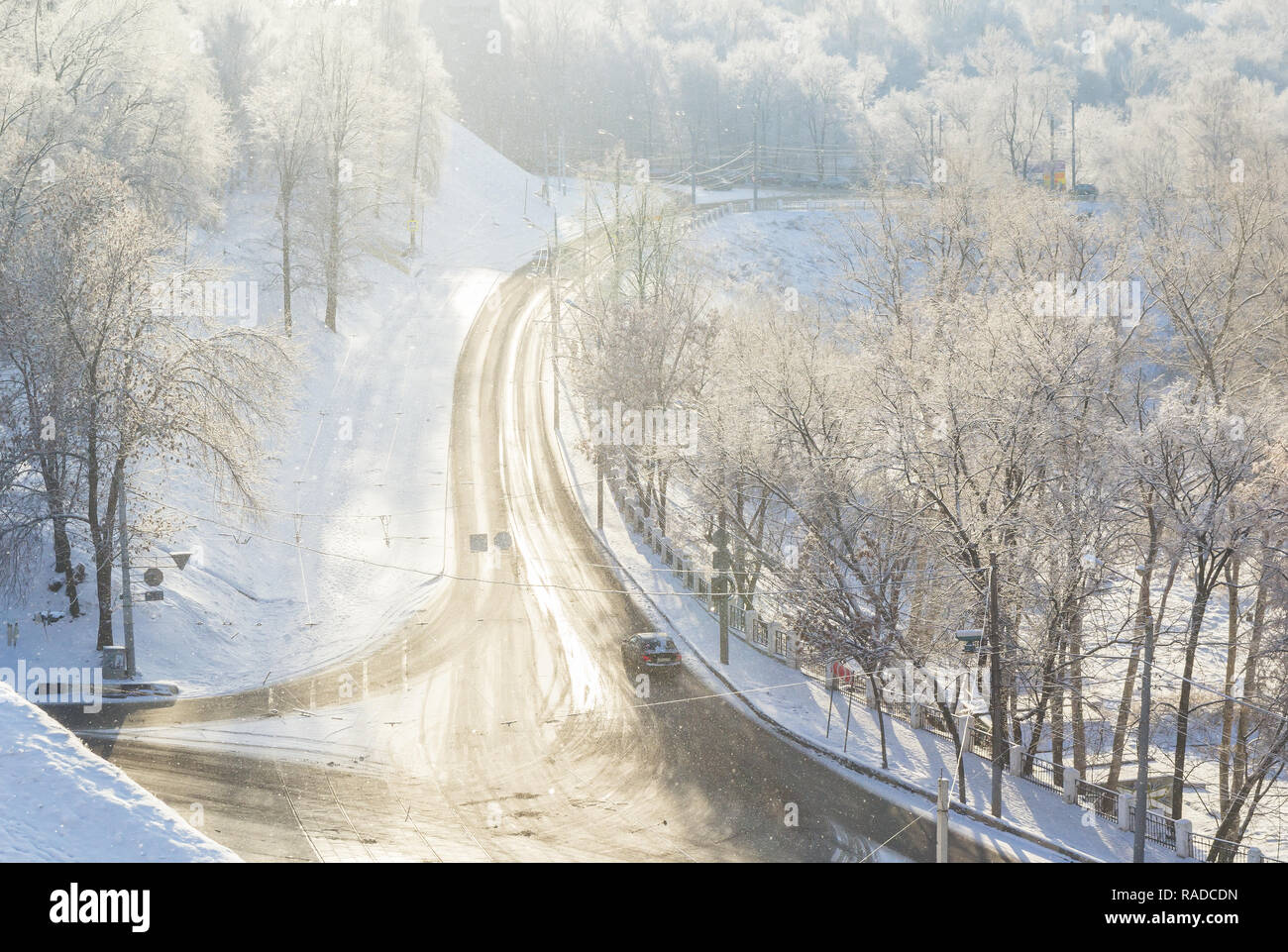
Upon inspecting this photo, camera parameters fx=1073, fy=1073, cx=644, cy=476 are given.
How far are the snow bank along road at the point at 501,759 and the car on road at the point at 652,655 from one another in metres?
0.61

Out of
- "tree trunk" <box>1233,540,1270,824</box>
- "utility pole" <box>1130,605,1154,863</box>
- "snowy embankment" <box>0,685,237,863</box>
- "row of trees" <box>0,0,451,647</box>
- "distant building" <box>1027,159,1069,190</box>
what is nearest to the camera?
"snowy embankment" <box>0,685,237,863</box>

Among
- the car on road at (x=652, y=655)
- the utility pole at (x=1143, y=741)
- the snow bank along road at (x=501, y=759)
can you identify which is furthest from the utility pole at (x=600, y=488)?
the utility pole at (x=1143, y=741)

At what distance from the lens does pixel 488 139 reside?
11181 centimetres

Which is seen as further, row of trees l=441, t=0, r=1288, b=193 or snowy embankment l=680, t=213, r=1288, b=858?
row of trees l=441, t=0, r=1288, b=193

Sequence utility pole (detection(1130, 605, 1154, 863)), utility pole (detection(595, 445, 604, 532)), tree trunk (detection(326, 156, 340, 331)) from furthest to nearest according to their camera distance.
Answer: tree trunk (detection(326, 156, 340, 331))
utility pole (detection(595, 445, 604, 532))
utility pole (detection(1130, 605, 1154, 863))

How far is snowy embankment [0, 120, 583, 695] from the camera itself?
28.2 m

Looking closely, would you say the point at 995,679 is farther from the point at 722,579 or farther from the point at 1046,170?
the point at 1046,170

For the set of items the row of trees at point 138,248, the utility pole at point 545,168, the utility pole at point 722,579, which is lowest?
the utility pole at point 722,579

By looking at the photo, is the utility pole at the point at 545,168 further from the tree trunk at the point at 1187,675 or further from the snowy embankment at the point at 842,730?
the tree trunk at the point at 1187,675

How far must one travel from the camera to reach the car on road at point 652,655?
97.7 ft

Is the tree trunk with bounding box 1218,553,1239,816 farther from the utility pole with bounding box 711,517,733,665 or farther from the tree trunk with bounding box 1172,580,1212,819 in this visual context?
the utility pole with bounding box 711,517,733,665

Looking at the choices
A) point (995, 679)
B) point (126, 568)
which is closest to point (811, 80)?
point (995, 679)

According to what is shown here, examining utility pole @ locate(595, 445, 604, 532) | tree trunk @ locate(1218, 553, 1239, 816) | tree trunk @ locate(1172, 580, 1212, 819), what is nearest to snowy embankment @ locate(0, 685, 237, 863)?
tree trunk @ locate(1172, 580, 1212, 819)

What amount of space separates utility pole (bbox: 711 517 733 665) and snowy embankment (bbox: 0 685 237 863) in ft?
62.7
